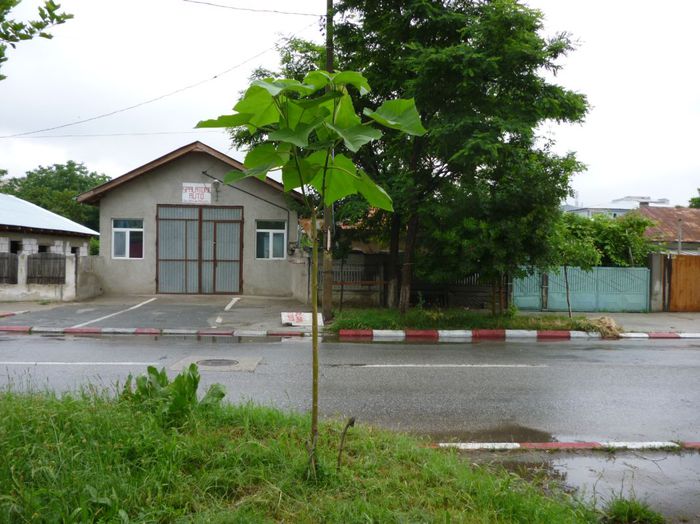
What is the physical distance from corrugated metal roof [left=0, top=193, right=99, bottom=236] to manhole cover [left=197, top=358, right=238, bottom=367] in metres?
15.0

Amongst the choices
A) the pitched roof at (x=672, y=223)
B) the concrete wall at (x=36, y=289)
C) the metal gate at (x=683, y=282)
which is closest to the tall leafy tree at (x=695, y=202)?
the pitched roof at (x=672, y=223)

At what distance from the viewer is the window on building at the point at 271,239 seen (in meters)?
20.8

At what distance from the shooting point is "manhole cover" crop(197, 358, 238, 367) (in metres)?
8.81

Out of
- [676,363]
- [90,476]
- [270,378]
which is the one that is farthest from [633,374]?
[90,476]

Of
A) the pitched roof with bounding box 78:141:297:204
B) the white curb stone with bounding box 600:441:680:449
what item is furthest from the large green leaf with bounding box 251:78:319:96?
the pitched roof with bounding box 78:141:297:204

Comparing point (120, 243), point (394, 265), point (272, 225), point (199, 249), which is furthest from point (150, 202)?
point (394, 265)

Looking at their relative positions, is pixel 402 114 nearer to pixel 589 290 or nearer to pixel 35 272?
pixel 589 290

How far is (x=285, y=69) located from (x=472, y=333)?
9757mm

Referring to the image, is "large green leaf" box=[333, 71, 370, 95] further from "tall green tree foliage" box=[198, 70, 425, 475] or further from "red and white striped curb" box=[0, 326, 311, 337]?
"red and white striped curb" box=[0, 326, 311, 337]

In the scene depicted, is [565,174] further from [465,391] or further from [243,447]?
[243,447]

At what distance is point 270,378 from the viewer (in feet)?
25.8

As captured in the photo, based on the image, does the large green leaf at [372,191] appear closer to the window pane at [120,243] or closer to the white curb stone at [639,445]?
the white curb stone at [639,445]

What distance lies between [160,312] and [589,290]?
42.9 ft

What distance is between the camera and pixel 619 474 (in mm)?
4566
